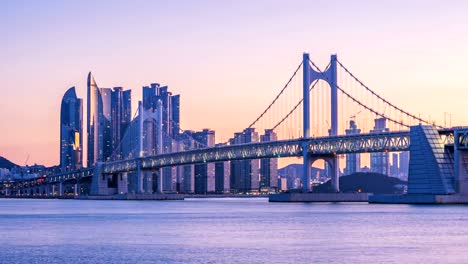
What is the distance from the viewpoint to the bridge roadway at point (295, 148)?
83275 mm

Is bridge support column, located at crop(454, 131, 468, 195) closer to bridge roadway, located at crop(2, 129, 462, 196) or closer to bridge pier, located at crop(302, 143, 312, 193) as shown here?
bridge roadway, located at crop(2, 129, 462, 196)

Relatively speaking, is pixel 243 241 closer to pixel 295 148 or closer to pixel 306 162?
pixel 306 162

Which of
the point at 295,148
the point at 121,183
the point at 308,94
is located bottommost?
the point at 121,183

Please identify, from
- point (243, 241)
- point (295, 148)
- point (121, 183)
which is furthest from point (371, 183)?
point (243, 241)

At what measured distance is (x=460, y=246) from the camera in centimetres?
3603

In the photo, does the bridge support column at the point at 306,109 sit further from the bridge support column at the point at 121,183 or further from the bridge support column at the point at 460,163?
the bridge support column at the point at 121,183

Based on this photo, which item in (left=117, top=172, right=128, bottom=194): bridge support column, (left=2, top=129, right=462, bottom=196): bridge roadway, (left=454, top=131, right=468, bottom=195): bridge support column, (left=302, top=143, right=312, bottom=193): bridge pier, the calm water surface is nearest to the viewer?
the calm water surface

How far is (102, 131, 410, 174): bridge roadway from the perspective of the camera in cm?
8328

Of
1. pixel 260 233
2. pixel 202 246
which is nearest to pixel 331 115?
pixel 260 233

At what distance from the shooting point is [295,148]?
92.1 m

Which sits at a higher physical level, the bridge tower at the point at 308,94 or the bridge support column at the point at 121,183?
the bridge tower at the point at 308,94

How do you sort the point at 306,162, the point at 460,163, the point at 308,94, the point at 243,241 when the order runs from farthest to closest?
the point at 306,162 < the point at 308,94 < the point at 460,163 < the point at 243,241

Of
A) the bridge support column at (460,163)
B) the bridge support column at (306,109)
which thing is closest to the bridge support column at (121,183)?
the bridge support column at (306,109)

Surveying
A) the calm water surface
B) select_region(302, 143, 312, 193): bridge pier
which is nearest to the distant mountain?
select_region(302, 143, 312, 193): bridge pier
